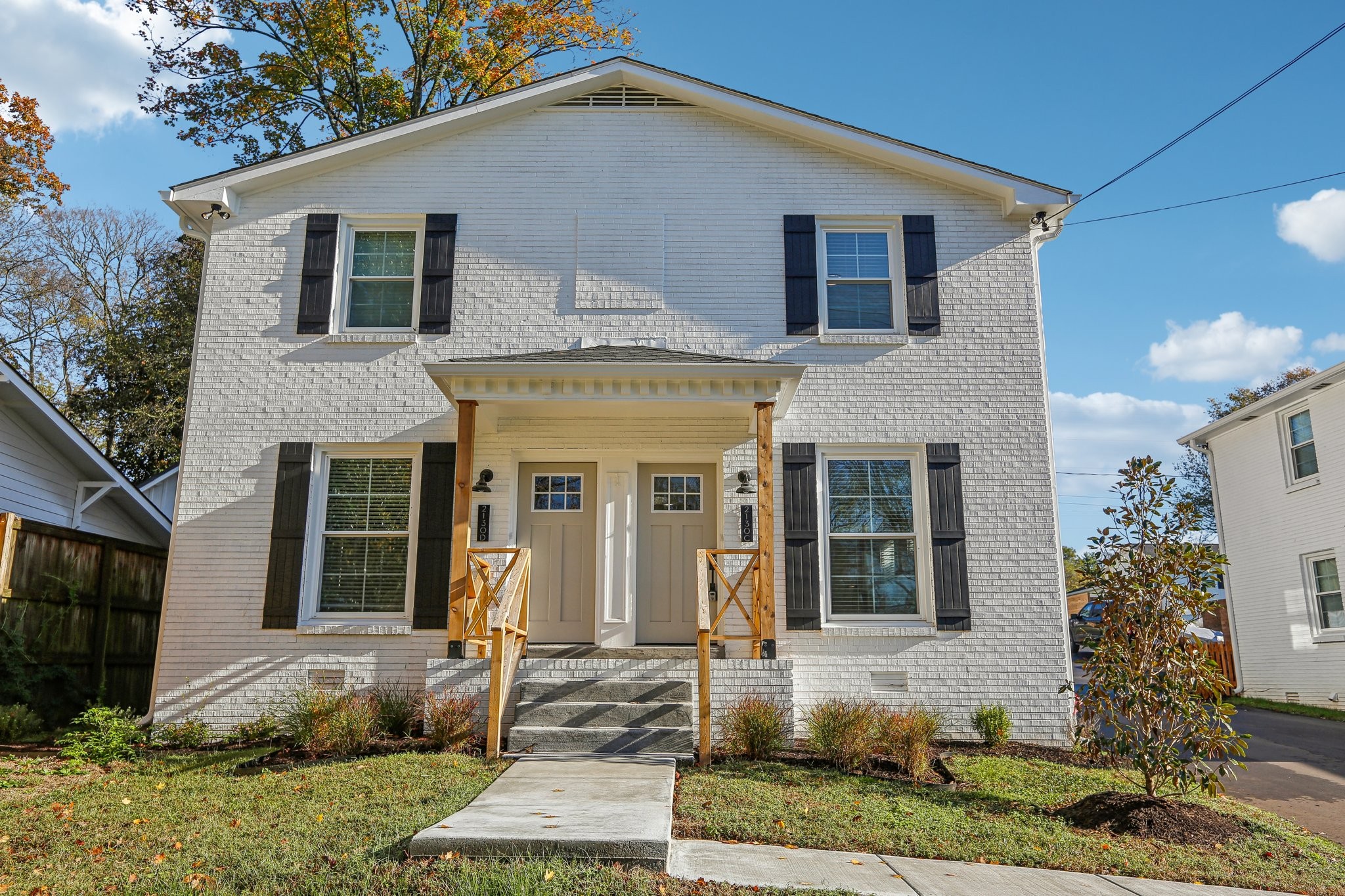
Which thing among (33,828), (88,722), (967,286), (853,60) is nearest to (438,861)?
(33,828)

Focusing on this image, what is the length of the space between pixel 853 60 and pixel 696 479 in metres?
5.86

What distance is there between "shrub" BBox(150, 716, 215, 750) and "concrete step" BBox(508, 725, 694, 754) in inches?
123

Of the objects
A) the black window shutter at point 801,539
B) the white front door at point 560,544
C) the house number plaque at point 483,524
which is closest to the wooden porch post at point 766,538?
the black window shutter at point 801,539

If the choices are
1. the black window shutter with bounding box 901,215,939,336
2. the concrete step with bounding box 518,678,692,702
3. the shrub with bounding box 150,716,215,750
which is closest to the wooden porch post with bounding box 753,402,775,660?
the concrete step with bounding box 518,678,692,702

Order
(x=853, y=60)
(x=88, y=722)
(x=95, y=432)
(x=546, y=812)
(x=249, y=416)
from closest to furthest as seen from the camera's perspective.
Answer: (x=546, y=812) → (x=88, y=722) → (x=249, y=416) → (x=853, y=60) → (x=95, y=432)

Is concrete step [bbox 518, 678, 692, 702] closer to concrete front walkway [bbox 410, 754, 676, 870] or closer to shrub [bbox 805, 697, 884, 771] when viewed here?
concrete front walkway [bbox 410, 754, 676, 870]

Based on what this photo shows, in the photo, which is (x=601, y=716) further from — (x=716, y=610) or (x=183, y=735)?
(x=183, y=735)

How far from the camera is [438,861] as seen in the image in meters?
4.61

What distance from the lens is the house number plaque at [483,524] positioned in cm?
955

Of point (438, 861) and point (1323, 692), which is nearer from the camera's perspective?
point (438, 861)

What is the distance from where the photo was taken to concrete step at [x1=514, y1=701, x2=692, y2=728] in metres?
8.13

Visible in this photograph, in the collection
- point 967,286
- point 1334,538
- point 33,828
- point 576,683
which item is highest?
point 967,286

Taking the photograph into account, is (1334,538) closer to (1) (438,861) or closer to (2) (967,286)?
(2) (967,286)

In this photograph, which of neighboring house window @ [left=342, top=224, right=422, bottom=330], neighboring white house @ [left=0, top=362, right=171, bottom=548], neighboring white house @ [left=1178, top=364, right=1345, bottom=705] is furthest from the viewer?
neighboring white house @ [left=1178, top=364, right=1345, bottom=705]
